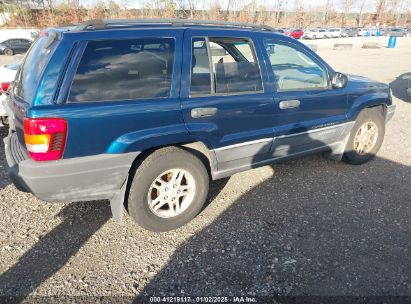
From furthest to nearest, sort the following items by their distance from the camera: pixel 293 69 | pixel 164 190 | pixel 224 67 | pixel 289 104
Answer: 1. pixel 293 69
2. pixel 289 104
3. pixel 224 67
4. pixel 164 190

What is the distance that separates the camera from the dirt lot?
249 cm

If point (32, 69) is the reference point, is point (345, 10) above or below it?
above

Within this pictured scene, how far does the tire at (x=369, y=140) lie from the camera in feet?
14.1

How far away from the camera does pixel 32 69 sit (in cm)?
272

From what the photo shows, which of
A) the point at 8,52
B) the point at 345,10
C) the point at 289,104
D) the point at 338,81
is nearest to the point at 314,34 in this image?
the point at 8,52

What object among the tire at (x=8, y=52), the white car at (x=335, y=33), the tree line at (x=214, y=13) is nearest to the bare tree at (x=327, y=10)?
the tree line at (x=214, y=13)

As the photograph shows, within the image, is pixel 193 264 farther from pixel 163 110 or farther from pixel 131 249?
pixel 163 110

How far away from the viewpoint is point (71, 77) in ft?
8.03

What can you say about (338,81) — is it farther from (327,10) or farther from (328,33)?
(327,10)

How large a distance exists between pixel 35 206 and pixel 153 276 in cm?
177

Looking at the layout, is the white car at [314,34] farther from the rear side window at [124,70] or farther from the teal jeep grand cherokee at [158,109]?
the rear side window at [124,70]

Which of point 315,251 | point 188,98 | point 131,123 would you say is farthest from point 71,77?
point 315,251

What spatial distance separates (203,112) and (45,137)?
1318mm

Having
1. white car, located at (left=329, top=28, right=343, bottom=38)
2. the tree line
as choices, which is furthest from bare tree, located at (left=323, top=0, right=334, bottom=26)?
white car, located at (left=329, top=28, right=343, bottom=38)
